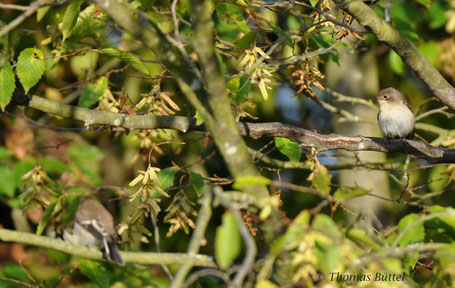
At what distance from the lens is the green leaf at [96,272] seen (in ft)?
15.0

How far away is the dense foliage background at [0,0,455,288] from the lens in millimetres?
2627

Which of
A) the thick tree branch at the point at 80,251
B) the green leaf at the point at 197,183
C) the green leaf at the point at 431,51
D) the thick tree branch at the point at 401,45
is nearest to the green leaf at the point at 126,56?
the green leaf at the point at 197,183

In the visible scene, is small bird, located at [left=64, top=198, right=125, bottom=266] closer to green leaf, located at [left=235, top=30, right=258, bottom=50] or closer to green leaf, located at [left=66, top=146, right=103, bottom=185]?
green leaf, located at [left=66, top=146, right=103, bottom=185]

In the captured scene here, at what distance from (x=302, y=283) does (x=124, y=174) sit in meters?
7.50

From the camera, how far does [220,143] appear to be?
2824 millimetres

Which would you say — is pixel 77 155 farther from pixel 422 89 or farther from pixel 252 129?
pixel 422 89

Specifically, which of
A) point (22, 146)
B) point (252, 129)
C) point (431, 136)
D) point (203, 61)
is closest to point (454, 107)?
point (252, 129)

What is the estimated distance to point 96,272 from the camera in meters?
4.63

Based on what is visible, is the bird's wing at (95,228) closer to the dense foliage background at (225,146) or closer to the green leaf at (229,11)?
the dense foliage background at (225,146)

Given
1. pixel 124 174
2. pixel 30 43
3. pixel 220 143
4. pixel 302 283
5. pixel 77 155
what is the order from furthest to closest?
pixel 124 174
pixel 77 155
pixel 30 43
pixel 220 143
pixel 302 283

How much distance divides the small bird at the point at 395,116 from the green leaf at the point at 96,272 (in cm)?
348

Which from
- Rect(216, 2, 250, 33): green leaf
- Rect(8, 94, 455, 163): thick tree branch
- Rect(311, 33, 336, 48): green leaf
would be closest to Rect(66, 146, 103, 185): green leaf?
Rect(8, 94, 455, 163): thick tree branch

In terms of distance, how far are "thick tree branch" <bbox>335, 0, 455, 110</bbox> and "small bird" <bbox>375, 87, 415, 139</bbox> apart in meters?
2.16

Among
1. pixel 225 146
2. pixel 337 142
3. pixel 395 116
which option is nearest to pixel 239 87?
pixel 337 142
